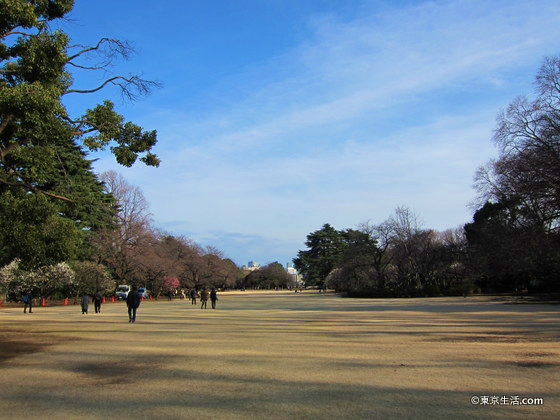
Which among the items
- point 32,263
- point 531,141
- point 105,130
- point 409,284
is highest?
point 531,141

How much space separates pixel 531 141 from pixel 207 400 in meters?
28.2

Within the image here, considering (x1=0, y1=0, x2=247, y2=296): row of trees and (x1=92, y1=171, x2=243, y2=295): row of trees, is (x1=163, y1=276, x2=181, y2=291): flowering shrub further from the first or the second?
(x1=0, y1=0, x2=247, y2=296): row of trees

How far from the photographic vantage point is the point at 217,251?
84.9 metres

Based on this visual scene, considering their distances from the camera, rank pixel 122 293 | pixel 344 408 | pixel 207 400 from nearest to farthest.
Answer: pixel 344 408, pixel 207 400, pixel 122 293

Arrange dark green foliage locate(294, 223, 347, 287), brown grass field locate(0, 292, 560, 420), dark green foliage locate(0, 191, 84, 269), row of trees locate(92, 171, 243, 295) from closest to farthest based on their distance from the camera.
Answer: brown grass field locate(0, 292, 560, 420)
dark green foliage locate(0, 191, 84, 269)
row of trees locate(92, 171, 243, 295)
dark green foliage locate(294, 223, 347, 287)

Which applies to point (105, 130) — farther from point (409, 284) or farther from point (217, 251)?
point (217, 251)

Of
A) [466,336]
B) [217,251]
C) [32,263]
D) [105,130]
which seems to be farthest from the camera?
[217,251]

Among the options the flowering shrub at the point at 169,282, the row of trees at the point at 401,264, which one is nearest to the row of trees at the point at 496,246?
the row of trees at the point at 401,264

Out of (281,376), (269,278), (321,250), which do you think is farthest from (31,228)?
(269,278)

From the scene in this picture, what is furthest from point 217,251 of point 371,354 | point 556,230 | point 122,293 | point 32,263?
point 371,354

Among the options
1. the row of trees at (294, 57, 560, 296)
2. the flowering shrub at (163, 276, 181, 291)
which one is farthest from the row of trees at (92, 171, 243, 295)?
the row of trees at (294, 57, 560, 296)

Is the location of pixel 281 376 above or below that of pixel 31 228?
below

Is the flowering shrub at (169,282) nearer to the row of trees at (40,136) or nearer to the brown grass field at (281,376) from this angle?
the row of trees at (40,136)

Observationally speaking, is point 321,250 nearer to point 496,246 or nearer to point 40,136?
point 496,246
